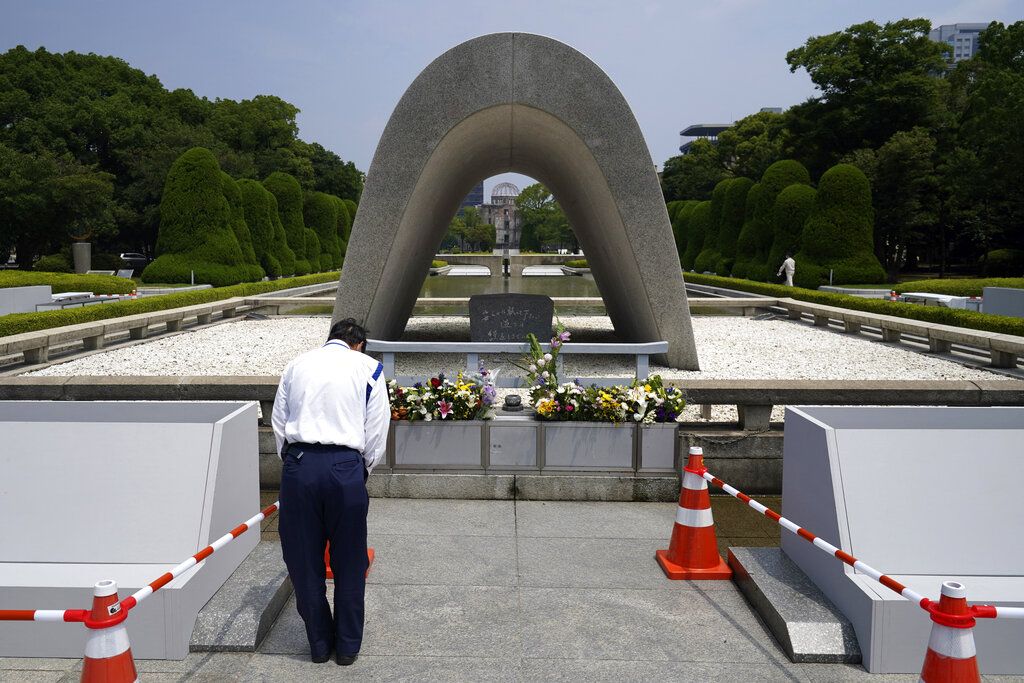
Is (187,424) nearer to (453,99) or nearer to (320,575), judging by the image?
(320,575)

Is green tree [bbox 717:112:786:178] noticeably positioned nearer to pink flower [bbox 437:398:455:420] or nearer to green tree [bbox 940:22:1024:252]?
green tree [bbox 940:22:1024:252]

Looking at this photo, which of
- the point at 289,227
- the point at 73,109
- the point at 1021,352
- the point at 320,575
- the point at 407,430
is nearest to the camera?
the point at 320,575

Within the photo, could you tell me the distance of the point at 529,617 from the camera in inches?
153

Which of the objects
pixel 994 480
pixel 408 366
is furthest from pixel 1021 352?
pixel 408 366

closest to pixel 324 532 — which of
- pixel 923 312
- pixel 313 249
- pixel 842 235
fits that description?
pixel 923 312

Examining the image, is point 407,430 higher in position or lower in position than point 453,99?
lower

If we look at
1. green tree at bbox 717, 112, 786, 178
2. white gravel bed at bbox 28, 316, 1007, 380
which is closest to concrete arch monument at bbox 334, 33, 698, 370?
white gravel bed at bbox 28, 316, 1007, 380

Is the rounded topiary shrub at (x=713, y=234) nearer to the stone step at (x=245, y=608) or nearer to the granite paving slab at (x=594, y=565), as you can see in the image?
the granite paving slab at (x=594, y=565)

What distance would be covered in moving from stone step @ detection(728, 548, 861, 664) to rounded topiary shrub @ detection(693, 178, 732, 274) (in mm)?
31567

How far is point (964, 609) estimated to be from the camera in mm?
2582

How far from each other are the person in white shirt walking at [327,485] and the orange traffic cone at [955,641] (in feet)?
7.55

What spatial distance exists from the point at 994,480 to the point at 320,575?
134 inches

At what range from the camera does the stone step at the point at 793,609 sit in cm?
346

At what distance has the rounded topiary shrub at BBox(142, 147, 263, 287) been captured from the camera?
2712 cm
